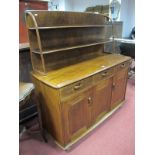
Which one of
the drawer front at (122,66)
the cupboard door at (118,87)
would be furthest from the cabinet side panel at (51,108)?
the drawer front at (122,66)

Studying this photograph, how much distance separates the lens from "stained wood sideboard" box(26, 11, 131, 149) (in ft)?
5.86

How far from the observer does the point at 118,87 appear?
8.55 ft

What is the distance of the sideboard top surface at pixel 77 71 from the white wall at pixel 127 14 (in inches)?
142

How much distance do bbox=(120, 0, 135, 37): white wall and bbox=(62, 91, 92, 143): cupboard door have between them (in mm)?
4528

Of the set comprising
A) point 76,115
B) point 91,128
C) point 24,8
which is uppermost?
point 24,8

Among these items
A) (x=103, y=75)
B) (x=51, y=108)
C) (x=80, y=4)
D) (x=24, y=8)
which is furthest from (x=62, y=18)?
(x=80, y=4)

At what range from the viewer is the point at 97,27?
272 centimetres

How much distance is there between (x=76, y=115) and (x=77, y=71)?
0.53 m

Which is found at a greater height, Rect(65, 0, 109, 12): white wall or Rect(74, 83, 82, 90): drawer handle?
Rect(65, 0, 109, 12): white wall

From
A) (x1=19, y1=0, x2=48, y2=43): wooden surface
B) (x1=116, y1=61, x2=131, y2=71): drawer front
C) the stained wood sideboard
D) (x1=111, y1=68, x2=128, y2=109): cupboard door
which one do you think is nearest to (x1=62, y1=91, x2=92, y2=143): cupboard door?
the stained wood sideboard

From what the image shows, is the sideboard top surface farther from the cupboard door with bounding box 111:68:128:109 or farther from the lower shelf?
the lower shelf

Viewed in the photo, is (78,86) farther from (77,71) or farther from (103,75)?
(103,75)

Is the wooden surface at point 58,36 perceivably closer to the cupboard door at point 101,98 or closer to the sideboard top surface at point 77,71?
the sideboard top surface at point 77,71

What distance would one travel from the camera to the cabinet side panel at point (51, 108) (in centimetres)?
173
